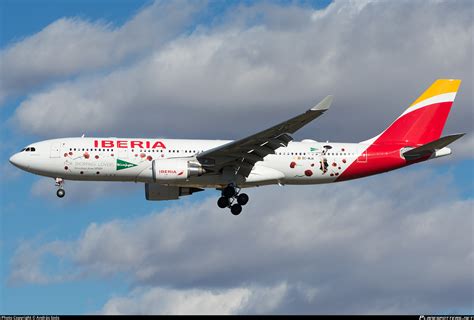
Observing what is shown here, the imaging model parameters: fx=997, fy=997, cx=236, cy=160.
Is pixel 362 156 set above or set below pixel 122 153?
below

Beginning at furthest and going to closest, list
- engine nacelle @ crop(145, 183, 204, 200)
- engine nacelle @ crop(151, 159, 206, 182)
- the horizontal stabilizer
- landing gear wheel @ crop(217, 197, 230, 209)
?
engine nacelle @ crop(145, 183, 204, 200)
landing gear wheel @ crop(217, 197, 230, 209)
the horizontal stabilizer
engine nacelle @ crop(151, 159, 206, 182)

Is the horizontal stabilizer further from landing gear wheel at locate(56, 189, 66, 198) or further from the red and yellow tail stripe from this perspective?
landing gear wheel at locate(56, 189, 66, 198)

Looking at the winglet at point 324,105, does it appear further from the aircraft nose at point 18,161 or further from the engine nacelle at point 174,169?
the aircraft nose at point 18,161

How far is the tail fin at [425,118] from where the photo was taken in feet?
191

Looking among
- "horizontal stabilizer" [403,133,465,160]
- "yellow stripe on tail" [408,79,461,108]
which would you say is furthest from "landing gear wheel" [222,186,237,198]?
"yellow stripe on tail" [408,79,461,108]

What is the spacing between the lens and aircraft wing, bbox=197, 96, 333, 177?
5019 cm

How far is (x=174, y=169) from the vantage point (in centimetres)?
5219

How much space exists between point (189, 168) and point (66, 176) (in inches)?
258

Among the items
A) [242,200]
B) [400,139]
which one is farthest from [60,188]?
[400,139]

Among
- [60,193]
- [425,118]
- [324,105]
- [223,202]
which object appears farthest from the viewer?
[425,118]

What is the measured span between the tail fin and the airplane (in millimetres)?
85

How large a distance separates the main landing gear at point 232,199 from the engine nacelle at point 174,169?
2.48 m

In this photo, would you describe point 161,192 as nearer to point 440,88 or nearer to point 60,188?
point 60,188

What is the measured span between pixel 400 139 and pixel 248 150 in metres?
Answer: 10.3
